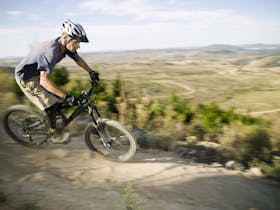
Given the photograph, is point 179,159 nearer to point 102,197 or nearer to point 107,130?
point 107,130

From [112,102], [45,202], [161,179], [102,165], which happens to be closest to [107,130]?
[102,165]

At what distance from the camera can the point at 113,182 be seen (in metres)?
4.65

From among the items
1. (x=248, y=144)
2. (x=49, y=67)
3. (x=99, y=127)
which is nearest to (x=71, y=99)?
(x=49, y=67)

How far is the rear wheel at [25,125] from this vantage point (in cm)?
548

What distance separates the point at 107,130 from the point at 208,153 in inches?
113

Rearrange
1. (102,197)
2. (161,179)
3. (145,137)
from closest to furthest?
1. (102,197)
2. (161,179)
3. (145,137)

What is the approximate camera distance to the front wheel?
526 cm

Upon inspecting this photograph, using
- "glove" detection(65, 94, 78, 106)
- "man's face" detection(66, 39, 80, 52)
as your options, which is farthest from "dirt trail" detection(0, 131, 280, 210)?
"man's face" detection(66, 39, 80, 52)

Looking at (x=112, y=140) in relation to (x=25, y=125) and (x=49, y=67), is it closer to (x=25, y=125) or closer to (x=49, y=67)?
(x=25, y=125)

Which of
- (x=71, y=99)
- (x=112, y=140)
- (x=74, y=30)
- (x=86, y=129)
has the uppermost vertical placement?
(x=74, y=30)

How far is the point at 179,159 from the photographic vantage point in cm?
620

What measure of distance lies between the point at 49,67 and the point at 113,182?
203 cm

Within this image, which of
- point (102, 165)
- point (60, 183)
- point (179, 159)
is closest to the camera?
point (60, 183)

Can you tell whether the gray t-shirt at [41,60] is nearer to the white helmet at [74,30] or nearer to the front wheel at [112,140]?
the white helmet at [74,30]
